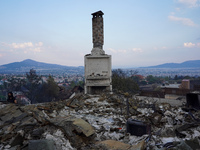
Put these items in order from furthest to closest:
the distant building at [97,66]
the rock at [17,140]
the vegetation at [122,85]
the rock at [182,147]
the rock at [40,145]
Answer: the vegetation at [122,85], the distant building at [97,66], the rock at [17,140], the rock at [40,145], the rock at [182,147]

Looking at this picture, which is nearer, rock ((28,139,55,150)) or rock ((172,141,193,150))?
rock ((172,141,193,150))

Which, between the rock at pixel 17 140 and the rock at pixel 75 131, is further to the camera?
the rock at pixel 75 131

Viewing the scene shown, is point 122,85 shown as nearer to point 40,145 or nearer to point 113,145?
point 113,145

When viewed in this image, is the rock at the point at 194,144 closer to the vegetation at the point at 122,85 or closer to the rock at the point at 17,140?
the rock at the point at 17,140

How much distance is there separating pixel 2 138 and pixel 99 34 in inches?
307

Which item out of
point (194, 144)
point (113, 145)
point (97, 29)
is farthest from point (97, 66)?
point (194, 144)

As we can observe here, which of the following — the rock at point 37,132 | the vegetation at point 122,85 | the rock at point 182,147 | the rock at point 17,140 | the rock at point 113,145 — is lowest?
the vegetation at point 122,85

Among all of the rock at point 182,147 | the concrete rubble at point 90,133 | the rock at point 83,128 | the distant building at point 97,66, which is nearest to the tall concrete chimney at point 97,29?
the distant building at point 97,66

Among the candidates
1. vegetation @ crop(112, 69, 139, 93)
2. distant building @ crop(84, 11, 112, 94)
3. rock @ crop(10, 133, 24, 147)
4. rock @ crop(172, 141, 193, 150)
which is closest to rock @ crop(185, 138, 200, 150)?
rock @ crop(172, 141, 193, 150)

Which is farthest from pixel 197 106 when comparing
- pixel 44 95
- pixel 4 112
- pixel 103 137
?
pixel 44 95

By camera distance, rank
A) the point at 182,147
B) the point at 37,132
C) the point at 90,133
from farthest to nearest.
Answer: the point at 90,133
the point at 37,132
the point at 182,147

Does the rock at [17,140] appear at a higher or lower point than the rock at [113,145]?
higher

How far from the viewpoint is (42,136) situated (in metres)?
3.79

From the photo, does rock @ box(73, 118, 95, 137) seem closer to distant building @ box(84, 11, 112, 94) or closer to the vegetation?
distant building @ box(84, 11, 112, 94)
